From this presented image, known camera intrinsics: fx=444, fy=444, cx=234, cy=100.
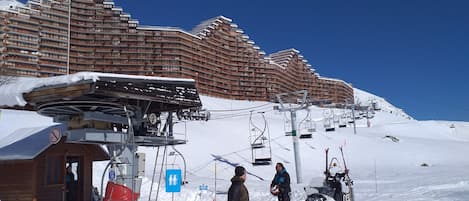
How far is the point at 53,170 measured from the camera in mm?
12438

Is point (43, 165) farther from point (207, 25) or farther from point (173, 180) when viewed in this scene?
point (207, 25)

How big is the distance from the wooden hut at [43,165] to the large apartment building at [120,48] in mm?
33611

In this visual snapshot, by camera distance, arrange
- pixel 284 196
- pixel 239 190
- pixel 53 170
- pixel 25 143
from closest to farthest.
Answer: pixel 239 190
pixel 284 196
pixel 25 143
pixel 53 170

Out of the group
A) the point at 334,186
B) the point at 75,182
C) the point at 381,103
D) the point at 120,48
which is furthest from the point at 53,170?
the point at 381,103

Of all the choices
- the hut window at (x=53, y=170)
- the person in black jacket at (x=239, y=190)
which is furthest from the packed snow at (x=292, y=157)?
the person in black jacket at (x=239, y=190)

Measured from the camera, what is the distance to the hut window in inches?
483

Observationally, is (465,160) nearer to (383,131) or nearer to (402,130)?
(383,131)

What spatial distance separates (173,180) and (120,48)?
4658 cm

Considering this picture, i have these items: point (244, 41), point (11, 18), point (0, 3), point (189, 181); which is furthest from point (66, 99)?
point (244, 41)

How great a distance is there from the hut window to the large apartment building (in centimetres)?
3431

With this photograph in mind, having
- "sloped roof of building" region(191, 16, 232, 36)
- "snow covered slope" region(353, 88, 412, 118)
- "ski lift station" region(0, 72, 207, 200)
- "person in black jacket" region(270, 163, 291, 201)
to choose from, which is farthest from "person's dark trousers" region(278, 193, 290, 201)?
"snow covered slope" region(353, 88, 412, 118)

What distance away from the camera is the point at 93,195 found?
1417 cm

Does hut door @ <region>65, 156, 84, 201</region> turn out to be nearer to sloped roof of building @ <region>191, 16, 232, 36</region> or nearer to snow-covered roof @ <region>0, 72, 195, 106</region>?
snow-covered roof @ <region>0, 72, 195, 106</region>

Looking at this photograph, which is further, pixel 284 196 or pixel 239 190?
Answer: pixel 284 196
